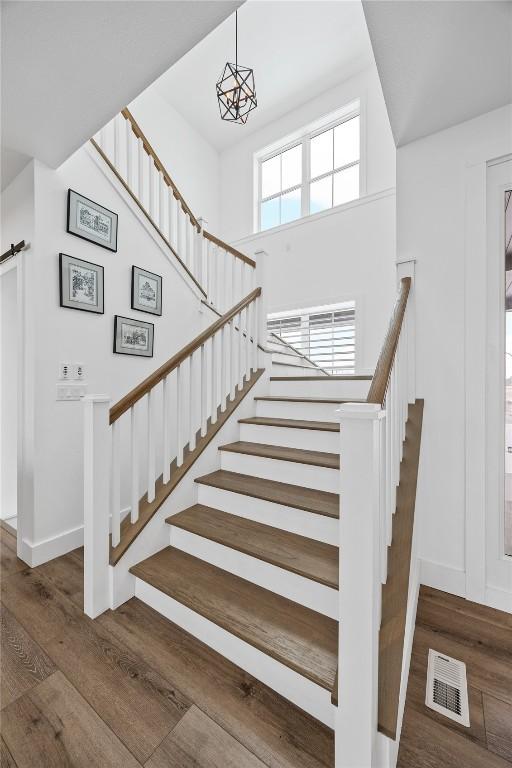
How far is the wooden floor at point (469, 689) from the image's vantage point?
1.03 metres

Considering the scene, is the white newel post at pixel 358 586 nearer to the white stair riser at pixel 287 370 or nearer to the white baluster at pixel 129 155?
the white stair riser at pixel 287 370

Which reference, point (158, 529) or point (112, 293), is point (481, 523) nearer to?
point (158, 529)

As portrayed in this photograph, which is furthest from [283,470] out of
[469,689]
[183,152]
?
[183,152]

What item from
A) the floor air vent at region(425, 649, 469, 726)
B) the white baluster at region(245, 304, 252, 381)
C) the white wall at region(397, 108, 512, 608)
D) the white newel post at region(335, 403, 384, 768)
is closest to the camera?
the white newel post at region(335, 403, 384, 768)

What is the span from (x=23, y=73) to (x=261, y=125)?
4470mm

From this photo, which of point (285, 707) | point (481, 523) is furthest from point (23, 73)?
point (481, 523)

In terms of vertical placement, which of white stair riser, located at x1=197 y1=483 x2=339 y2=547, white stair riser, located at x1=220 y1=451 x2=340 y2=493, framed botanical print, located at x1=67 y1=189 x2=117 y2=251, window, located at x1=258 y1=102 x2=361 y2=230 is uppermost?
window, located at x1=258 y1=102 x2=361 y2=230

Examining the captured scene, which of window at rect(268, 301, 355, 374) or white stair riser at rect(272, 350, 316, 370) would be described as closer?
white stair riser at rect(272, 350, 316, 370)

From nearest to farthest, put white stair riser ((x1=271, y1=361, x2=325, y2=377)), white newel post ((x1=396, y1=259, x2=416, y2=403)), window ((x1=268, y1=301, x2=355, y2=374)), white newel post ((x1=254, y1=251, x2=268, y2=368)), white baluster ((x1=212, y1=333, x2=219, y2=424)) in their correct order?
white newel post ((x1=396, y1=259, x2=416, y2=403)) → white baluster ((x1=212, y1=333, x2=219, y2=424)) → white newel post ((x1=254, y1=251, x2=268, y2=368)) → white stair riser ((x1=271, y1=361, x2=325, y2=377)) → window ((x1=268, y1=301, x2=355, y2=374))

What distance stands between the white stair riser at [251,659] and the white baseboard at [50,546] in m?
0.87

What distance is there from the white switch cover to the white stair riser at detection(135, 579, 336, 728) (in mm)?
1280

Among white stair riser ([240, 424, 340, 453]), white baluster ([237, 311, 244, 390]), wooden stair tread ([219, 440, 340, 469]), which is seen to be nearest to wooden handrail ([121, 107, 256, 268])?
white baluster ([237, 311, 244, 390])

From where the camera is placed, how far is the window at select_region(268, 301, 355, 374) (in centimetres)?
431

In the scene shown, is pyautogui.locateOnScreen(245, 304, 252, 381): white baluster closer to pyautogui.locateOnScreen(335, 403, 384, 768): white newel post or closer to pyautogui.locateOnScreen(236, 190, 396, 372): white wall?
pyautogui.locateOnScreen(236, 190, 396, 372): white wall
